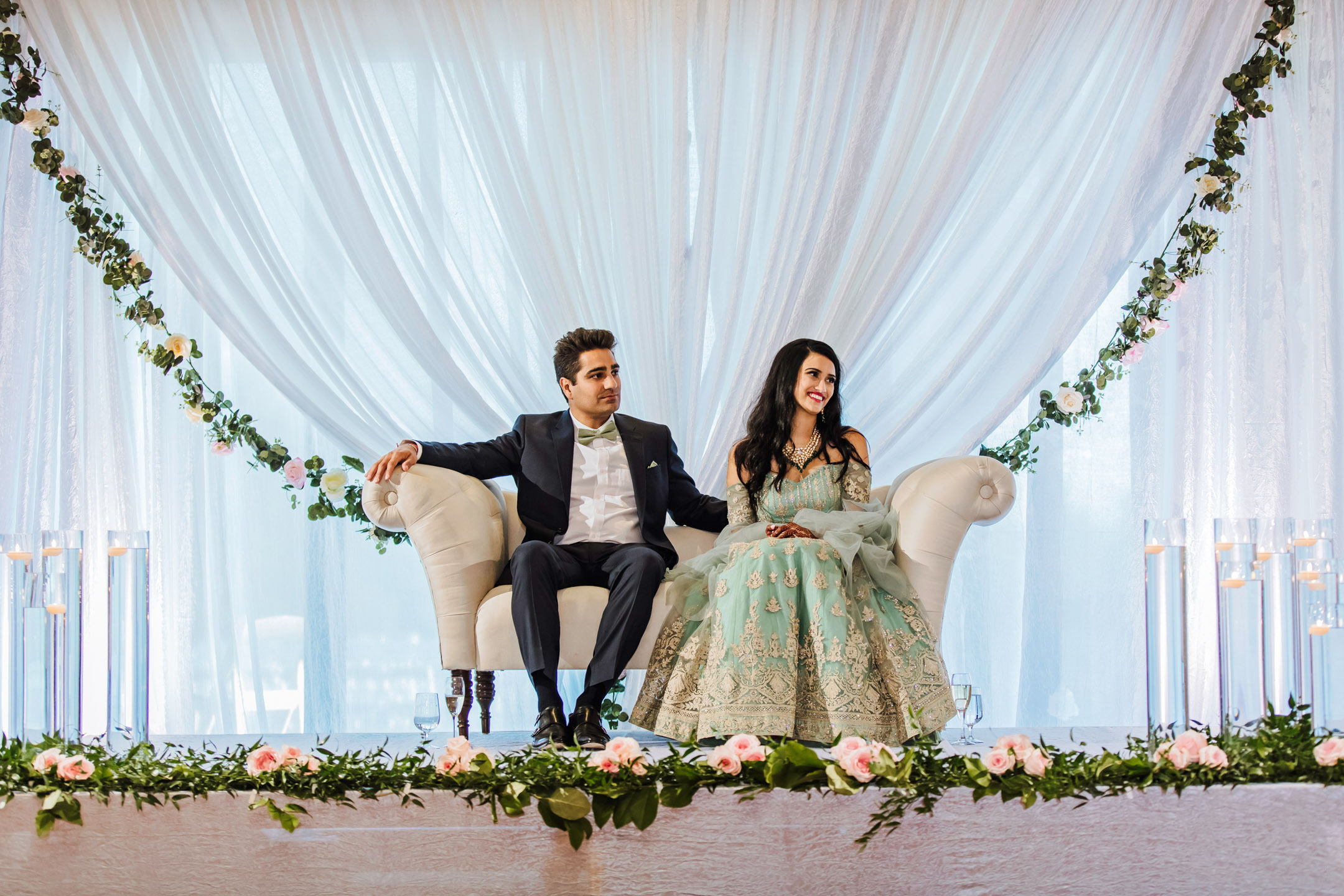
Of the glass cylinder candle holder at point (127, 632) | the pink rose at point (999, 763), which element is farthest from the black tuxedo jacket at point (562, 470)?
the pink rose at point (999, 763)

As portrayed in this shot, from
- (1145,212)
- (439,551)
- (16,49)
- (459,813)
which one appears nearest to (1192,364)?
(1145,212)

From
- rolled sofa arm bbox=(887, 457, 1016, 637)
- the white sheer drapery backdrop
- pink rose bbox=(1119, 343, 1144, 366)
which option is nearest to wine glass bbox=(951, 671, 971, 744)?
rolled sofa arm bbox=(887, 457, 1016, 637)

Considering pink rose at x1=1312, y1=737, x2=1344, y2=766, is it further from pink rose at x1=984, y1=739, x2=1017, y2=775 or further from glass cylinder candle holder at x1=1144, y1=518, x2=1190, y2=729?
pink rose at x1=984, y1=739, x2=1017, y2=775

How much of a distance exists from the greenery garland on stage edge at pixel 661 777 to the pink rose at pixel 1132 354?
1.76 meters

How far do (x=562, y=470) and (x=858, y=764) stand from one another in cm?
142

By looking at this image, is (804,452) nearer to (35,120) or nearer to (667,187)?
(667,187)

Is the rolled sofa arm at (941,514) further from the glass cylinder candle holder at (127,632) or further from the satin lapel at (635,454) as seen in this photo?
the glass cylinder candle holder at (127,632)

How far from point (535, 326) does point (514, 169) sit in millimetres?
515

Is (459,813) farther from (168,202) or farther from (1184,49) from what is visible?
(1184,49)

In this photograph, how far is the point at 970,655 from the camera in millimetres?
3990

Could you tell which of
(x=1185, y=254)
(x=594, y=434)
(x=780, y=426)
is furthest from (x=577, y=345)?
(x=1185, y=254)

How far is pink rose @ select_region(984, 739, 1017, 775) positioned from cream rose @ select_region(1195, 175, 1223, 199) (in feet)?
7.84

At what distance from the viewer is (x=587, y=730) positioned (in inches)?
105

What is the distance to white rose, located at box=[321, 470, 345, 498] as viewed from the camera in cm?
364
